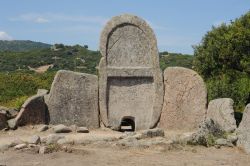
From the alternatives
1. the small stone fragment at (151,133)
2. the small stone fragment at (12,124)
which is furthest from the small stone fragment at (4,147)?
the small stone fragment at (151,133)

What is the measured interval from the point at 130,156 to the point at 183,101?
5793 mm

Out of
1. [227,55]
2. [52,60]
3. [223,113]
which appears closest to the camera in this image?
[223,113]

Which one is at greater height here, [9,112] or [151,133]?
[9,112]

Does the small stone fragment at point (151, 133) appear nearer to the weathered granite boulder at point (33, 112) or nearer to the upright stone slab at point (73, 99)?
the upright stone slab at point (73, 99)

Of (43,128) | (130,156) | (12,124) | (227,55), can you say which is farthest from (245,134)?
(227,55)

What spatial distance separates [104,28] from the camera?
17984 mm

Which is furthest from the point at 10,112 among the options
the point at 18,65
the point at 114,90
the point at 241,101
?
the point at 18,65

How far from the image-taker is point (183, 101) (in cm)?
1747

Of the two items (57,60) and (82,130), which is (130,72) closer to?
(82,130)

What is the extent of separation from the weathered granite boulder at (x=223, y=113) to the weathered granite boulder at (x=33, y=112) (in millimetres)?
5617

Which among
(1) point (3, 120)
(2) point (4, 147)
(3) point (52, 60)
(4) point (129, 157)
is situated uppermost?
(3) point (52, 60)

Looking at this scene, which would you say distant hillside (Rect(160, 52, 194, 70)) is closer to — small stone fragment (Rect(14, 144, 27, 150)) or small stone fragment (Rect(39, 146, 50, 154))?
small stone fragment (Rect(14, 144, 27, 150))

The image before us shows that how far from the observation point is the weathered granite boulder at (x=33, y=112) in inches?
663

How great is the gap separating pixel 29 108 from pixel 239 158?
7.60m
